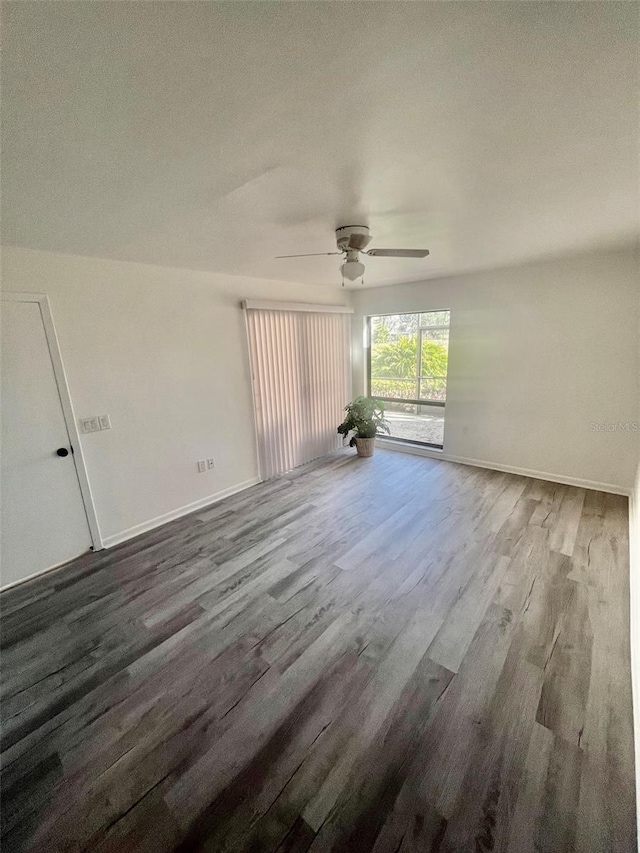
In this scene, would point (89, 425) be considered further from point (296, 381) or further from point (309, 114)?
point (309, 114)

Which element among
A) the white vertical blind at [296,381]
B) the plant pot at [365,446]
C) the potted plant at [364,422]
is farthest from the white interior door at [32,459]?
the plant pot at [365,446]

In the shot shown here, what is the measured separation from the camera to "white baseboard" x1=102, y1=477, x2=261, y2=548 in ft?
9.05

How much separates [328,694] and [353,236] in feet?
8.31

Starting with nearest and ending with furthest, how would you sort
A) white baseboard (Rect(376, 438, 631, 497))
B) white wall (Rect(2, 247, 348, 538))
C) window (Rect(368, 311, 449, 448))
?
white wall (Rect(2, 247, 348, 538))
white baseboard (Rect(376, 438, 631, 497))
window (Rect(368, 311, 449, 448))

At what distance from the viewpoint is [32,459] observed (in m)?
2.30

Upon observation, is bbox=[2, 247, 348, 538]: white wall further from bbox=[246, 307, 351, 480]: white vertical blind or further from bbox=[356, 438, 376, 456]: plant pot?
bbox=[356, 438, 376, 456]: plant pot

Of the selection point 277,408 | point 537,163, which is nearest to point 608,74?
point 537,163

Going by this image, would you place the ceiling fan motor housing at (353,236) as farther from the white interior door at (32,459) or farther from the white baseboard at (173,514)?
the white baseboard at (173,514)

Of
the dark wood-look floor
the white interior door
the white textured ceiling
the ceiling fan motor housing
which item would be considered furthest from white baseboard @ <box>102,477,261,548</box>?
the ceiling fan motor housing

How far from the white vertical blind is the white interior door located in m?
1.80

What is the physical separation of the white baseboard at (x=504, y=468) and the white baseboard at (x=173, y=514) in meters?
2.16

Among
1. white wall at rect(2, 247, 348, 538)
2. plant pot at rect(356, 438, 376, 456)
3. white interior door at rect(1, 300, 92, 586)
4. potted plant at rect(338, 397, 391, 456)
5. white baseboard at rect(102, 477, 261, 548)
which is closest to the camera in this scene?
white interior door at rect(1, 300, 92, 586)

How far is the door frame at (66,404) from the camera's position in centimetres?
221

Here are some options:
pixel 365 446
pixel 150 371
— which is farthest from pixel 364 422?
pixel 150 371
